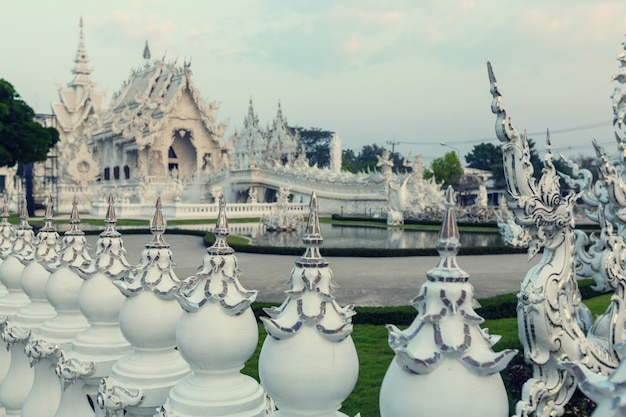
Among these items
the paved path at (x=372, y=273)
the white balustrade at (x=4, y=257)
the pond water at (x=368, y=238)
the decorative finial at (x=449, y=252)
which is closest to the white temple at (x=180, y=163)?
the pond water at (x=368, y=238)

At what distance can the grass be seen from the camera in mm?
4406

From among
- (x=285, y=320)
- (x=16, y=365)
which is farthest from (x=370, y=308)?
(x=285, y=320)

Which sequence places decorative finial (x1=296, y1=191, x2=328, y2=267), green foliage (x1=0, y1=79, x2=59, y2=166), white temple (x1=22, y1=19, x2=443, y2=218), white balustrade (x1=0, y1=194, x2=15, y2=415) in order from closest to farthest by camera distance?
decorative finial (x1=296, y1=191, x2=328, y2=267) → white balustrade (x1=0, y1=194, x2=15, y2=415) → green foliage (x1=0, y1=79, x2=59, y2=166) → white temple (x1=22, y1=19, x2=443, y2=218)

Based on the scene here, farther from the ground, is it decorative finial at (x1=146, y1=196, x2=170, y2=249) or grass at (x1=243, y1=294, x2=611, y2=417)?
decorative finial at (x1=146, y1=196, x2=170, y2=249)

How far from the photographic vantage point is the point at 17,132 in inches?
1056

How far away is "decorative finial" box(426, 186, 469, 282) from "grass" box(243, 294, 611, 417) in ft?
9.17

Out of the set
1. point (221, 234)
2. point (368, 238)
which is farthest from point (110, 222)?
point (368, 238)

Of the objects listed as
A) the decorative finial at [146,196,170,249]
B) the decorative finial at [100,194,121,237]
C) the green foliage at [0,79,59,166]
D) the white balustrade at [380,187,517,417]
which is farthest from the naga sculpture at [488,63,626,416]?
the green foliage at [0,79,59,166]

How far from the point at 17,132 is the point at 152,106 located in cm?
1332

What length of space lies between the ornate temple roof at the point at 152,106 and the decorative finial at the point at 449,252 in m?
38.5

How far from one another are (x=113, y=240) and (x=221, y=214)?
1.16 m

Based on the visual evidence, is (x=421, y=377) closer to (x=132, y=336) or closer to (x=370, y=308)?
(x=132, y=336)

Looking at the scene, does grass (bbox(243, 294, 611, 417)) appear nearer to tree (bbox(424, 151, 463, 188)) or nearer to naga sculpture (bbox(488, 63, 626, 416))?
naga sculpture (bbox(488, 63, 626, 416))

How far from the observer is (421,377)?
1698 mm
